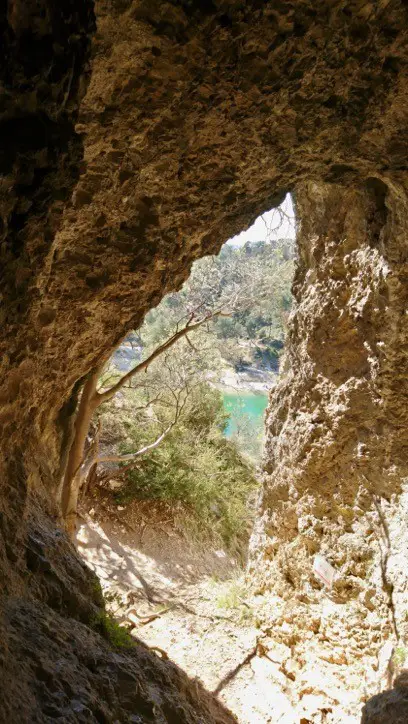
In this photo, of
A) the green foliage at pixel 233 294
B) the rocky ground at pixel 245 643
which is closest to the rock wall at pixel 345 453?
the rocky ground at pixel 245 643

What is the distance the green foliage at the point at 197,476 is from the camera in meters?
8.88

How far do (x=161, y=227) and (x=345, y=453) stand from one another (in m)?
2.59

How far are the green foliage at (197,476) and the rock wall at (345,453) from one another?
14.1ft

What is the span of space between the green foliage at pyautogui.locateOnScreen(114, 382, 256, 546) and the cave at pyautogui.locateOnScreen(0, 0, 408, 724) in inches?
206

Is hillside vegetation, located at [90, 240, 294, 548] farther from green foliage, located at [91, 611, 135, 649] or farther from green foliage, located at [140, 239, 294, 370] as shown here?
green foliage, located at [91, 611, 135, 649]

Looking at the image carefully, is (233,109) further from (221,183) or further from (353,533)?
(353,533)

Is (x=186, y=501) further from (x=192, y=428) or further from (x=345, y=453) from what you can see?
(x=345, y=453)

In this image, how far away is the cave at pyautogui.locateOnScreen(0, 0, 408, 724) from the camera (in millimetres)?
1419

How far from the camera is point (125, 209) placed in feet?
7.32

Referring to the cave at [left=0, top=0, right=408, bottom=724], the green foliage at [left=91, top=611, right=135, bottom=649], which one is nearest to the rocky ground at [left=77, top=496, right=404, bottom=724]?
the cave at [left=0, top=0, right=408, bottom=724]

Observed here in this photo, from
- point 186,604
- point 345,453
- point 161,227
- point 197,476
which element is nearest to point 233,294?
point 197,476

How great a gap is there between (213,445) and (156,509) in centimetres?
228

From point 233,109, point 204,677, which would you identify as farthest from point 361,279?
point 204,677

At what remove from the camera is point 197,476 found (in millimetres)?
9375
